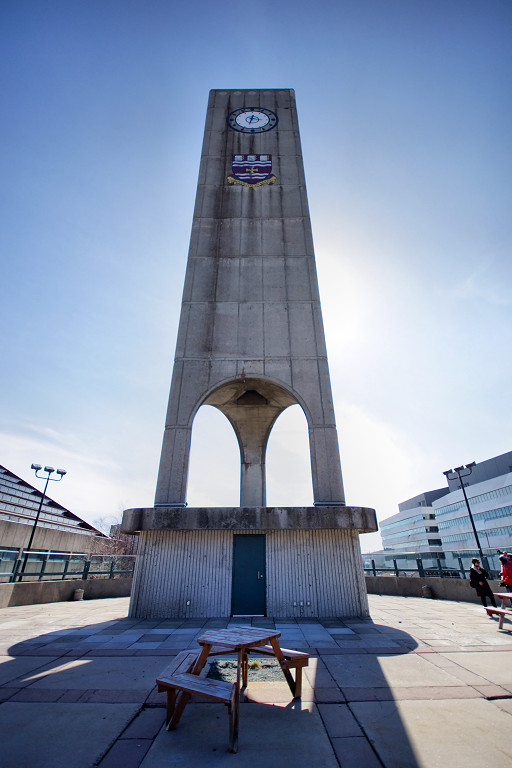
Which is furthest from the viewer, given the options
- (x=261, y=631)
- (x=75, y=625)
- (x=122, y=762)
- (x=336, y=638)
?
(x=75, y=625)

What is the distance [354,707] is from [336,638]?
180 inches

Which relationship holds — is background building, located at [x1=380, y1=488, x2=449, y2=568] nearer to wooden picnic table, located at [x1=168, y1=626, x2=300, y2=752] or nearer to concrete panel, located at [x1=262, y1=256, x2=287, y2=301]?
concrete panel, located at [x1=262, y1=256, x2=287, y2=301]

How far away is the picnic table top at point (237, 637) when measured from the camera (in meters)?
4.65

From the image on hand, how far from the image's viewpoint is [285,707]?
4719 mm

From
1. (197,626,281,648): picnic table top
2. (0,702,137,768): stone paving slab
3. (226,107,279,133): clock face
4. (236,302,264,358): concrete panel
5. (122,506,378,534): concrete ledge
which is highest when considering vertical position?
(226,107,279,133): clock face

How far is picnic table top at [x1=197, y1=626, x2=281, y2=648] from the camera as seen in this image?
15.2 feet

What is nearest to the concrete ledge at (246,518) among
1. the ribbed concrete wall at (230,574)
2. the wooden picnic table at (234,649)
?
the ribbed concrete wall at (230,574)

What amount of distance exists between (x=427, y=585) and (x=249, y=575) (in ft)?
30.4

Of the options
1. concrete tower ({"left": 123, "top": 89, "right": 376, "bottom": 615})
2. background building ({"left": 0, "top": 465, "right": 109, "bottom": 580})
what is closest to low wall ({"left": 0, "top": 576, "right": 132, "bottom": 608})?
background building ({"left": 0, "top": 465, "right": 109, "bottom": 580})

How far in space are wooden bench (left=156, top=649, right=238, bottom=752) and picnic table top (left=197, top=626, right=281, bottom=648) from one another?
39 cm

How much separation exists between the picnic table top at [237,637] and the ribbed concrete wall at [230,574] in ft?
24.7

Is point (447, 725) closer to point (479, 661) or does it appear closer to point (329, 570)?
point (479, 661)

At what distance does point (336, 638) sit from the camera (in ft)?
28.8

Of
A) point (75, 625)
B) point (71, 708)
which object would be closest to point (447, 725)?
point (71, 708)
